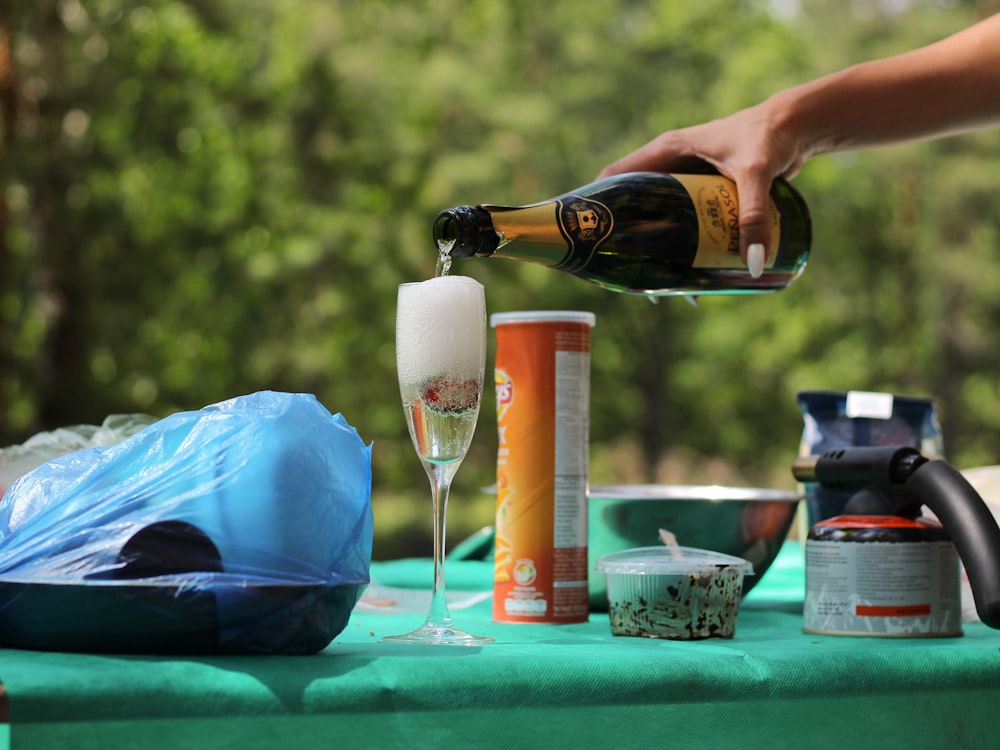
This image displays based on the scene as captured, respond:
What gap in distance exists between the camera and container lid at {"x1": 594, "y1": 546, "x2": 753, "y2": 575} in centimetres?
112

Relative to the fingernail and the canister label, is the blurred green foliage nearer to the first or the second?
the fingernail

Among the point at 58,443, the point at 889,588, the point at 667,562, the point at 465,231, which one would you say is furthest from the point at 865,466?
the point at 58,443

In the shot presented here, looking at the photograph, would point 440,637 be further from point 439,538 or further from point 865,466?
point 865,466

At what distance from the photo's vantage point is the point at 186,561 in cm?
86

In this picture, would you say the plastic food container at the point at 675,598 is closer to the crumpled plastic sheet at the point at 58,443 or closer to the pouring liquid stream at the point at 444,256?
the pouring liquid stream at the point at 444,256

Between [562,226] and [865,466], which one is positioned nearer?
[865,466]

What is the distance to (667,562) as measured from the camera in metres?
1.14

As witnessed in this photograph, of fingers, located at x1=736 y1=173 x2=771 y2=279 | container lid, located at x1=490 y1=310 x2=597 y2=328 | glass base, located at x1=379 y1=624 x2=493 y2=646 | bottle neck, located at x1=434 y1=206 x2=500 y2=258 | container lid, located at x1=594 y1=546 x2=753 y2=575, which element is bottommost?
glass base, located at x1=379 y1=624 x2=493 y2=646

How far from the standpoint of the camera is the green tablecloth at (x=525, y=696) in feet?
2.48

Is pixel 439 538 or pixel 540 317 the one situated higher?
pixel 540 317

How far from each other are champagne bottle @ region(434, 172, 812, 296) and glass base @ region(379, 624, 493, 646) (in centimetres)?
43

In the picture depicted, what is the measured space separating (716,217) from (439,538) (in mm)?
543

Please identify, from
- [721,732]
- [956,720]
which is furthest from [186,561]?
[956,720]

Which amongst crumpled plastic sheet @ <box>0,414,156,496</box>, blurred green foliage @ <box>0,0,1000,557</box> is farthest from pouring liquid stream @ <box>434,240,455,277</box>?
blurred green foliage @ <box>0,0,1000,557</box>
